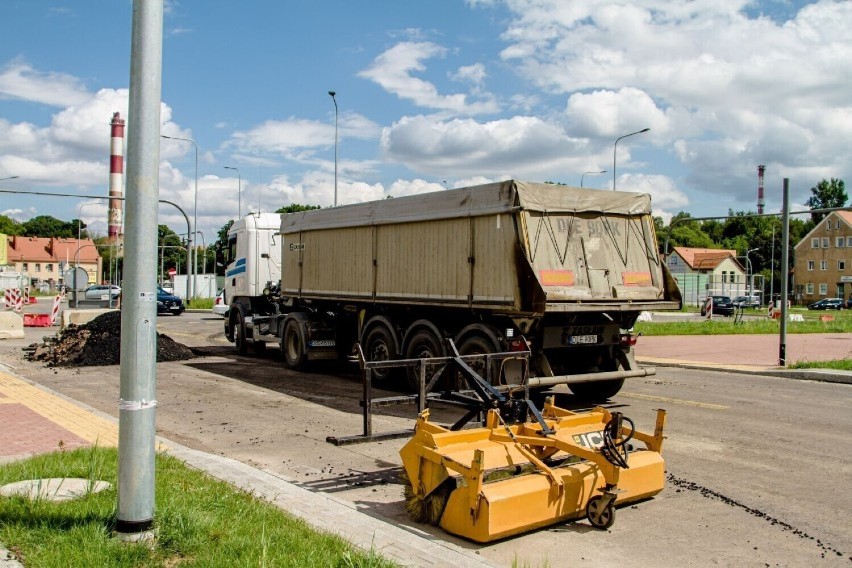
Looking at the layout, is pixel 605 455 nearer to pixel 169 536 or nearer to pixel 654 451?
pixel 654 451

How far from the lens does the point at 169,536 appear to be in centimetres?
465

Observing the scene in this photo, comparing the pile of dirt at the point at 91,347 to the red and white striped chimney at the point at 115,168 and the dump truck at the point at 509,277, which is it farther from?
the red and white striped chimney at the point at 115,168

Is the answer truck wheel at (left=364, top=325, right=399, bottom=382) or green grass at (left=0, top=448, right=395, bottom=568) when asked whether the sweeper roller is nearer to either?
green grass at (left=0, top=448, right=395, bottom=568)

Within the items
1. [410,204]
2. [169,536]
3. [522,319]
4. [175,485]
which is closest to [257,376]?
[410,204]

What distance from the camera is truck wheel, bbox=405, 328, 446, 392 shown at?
11.8 metres

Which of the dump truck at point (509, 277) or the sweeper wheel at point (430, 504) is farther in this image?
the dump truck at point (509, 277)

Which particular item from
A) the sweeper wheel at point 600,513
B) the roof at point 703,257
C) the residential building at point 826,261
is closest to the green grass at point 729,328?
the sweeper wheel at point 600,513

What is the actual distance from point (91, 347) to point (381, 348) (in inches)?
296

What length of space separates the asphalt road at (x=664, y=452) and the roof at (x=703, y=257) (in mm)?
99061

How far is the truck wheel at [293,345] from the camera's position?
15508 mm

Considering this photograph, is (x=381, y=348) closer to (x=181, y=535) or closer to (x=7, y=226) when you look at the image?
(x=181, y=535)

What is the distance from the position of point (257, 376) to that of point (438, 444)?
32.4ft

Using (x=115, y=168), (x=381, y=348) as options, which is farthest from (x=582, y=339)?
(x=115, y=168)

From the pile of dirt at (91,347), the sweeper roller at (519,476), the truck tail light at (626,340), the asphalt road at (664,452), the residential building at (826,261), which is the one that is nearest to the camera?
the sweeper roller at (519,476)
